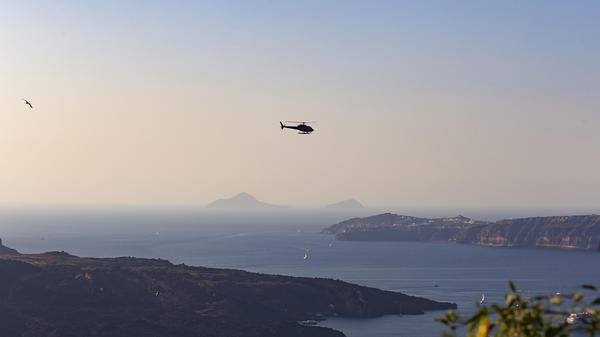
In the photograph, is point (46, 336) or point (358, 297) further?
point (358, 297)

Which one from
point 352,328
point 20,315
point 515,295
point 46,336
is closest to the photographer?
point 515,295

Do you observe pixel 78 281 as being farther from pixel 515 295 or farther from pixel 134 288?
pixel 515 295

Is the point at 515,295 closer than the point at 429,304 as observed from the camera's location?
Yes

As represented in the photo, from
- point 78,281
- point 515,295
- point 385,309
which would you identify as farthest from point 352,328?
point 515,295

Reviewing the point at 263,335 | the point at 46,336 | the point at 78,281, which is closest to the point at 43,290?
the point at 78,281

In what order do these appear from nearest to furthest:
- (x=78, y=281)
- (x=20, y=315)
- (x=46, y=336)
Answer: (x=46, y=336)
(x=20, y=315)
(x=78, y=281)

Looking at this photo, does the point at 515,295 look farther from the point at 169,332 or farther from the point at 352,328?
the point at 352,328
